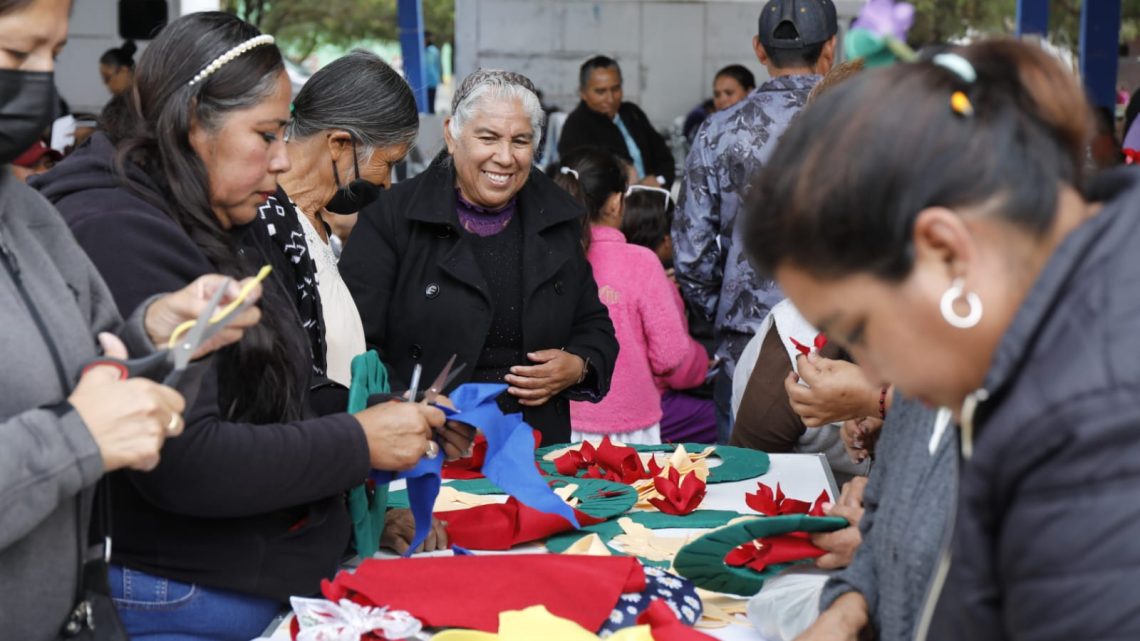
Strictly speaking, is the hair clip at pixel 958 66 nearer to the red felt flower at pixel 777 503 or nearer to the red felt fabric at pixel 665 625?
the red felt fabric at pixel 665 625

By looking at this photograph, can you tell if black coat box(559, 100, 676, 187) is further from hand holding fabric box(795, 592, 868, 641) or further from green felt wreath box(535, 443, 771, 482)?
hand holding fabric box(795, 592, 868, 641)

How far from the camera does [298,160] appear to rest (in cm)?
309

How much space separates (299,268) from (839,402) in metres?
1.12

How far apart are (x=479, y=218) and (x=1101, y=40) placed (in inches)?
314

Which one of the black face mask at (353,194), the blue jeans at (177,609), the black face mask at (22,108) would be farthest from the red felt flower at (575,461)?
the black face mask at (22,108)

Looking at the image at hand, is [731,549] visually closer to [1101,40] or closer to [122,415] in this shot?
[122,415]

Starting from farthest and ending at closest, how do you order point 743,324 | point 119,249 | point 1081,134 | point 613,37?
point 613,37, point 743,324, point 119,249, point 1081,134

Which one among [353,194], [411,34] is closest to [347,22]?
[411,34]

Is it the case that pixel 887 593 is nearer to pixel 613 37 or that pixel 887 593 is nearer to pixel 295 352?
pixel 295 352

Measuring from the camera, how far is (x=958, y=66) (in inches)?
41.8

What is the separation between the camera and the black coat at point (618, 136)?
795 cm

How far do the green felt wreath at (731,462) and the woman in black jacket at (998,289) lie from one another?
5.61ft

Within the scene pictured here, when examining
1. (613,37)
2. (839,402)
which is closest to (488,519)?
(839,402)

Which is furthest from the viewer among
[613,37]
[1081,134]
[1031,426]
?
[613,37]
